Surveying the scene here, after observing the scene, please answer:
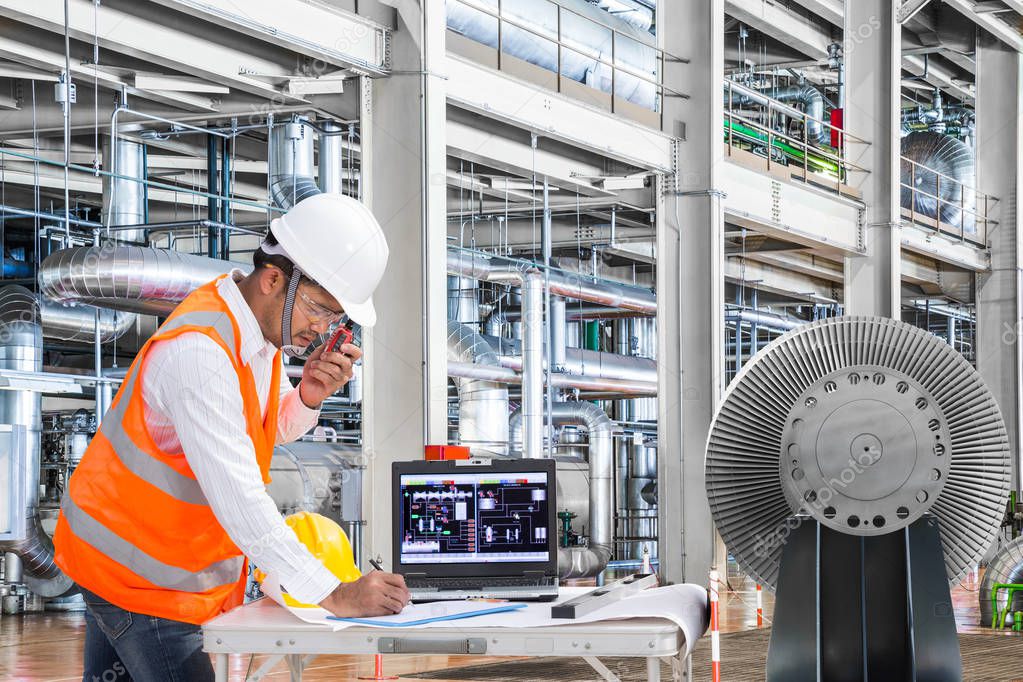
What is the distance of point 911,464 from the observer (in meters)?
2.75

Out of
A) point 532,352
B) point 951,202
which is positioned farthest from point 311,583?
point 951,202

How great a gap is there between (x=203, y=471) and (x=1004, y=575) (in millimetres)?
11848

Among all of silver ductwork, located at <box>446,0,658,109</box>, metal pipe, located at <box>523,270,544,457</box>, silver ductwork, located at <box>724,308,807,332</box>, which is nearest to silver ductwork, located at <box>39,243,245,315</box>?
silver ductwork, located at <box>446,0,658,109</box>

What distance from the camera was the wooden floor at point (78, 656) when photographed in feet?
31.7

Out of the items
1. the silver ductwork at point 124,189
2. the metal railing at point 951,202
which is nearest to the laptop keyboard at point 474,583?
the silver ductwork at point 124,189

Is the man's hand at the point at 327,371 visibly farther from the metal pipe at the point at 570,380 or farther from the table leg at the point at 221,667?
the metal pipe at the point at 570,380

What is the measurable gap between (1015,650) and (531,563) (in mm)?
8396

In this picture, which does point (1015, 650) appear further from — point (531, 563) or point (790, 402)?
point (790, 402)

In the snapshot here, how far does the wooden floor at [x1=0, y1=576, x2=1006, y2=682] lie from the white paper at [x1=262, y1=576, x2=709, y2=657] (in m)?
4.49

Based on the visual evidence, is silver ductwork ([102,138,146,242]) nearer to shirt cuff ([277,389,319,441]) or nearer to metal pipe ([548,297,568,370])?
metal pipe ([548,297,568,370])

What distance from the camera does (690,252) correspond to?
1441 cm

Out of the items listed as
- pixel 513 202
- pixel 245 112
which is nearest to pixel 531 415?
pixel 513 202

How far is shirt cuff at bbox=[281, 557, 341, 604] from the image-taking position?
273cm

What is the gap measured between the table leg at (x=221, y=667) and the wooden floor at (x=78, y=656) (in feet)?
15.2
